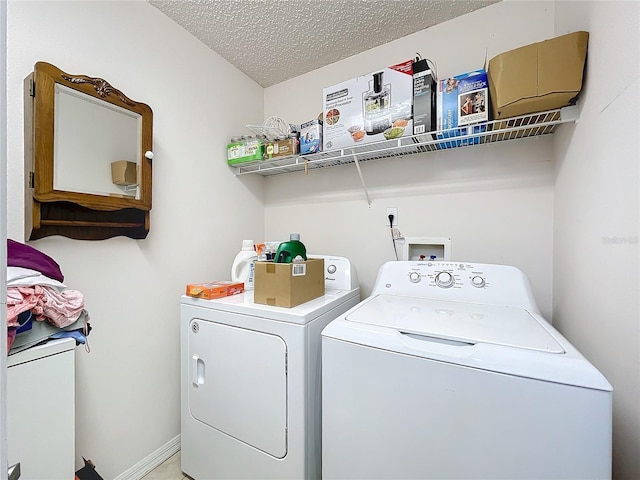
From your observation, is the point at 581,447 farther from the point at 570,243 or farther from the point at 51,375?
the point at 51,375

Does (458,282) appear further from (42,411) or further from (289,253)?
(42,411)

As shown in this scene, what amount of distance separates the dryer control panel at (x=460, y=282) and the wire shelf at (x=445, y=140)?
63 cm

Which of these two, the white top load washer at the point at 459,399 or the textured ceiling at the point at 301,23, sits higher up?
the textured ceiling at the point at 301,23

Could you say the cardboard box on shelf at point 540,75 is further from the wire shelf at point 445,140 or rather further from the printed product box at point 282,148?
the printed product box at point 282,148

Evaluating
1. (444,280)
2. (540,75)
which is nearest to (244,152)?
(444,280)

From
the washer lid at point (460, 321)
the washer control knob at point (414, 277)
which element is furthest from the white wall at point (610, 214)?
the washer control knob at point (414, 277)

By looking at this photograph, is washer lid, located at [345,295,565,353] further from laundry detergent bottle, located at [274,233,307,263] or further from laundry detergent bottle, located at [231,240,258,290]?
laundry detergent bottle, located at [231,240,258,290]

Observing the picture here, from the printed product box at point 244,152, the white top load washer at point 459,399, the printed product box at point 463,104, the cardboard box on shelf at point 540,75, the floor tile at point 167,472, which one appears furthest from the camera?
the printed product box at point 244,152

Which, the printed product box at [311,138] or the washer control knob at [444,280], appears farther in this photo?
the printed product box at [311,138]

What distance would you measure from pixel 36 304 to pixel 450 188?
1.87 metres

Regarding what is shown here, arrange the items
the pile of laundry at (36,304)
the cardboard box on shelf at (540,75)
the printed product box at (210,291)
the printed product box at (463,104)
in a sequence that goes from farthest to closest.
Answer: the printed product box at (210,291) < the printed product box at (463,104) < the cardboard box on shelf at (540,75) < the pile of laundry at (36,304)

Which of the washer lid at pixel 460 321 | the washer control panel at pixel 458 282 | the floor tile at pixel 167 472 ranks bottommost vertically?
the floor tile at pixel 167 472

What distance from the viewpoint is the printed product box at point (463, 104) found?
48.3 inches

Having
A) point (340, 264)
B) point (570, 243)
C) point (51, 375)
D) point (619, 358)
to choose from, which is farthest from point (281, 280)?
point (570, 243)
